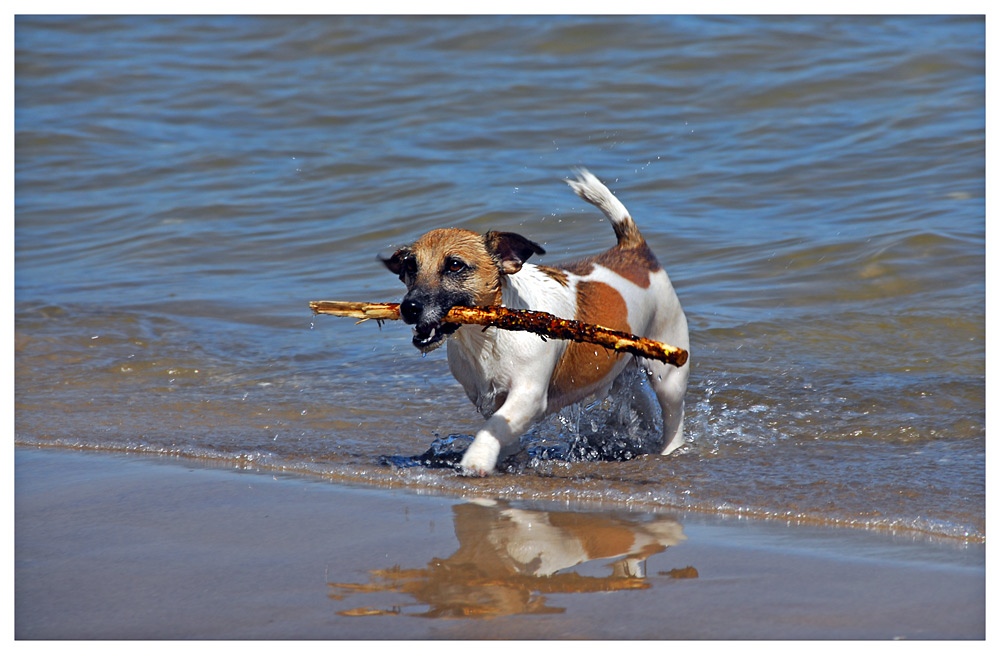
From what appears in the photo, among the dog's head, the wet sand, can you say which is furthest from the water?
the dog's head

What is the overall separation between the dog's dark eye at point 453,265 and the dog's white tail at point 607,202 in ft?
3.84

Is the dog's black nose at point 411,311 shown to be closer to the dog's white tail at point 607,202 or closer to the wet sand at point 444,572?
the wet sand at point 444,572

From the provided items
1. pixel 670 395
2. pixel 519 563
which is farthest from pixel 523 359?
pixel 519 563

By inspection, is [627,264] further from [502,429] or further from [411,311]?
[411,311]

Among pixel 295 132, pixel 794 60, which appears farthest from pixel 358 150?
pixel 794 60

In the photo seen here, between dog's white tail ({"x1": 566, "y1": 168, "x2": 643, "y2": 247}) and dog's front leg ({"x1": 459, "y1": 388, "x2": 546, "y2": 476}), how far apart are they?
46.9 inches

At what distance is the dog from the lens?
183 inches

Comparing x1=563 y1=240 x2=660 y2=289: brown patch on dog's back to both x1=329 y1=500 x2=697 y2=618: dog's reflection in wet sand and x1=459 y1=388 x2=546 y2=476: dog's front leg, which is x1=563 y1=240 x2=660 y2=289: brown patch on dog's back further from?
x1=329 y1=500 x2=697 y2=618: dog's reflection in wet sand

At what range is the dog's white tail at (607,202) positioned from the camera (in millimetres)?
5652

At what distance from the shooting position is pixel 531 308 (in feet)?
16.5

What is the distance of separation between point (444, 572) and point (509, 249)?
5.51ft

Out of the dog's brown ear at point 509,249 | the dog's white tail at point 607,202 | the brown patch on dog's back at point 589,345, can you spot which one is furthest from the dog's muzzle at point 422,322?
the dog's white tail at point 607,202

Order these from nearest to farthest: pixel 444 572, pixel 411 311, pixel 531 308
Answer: pixel 444 572, pixel 411 311, pixel 531 308
